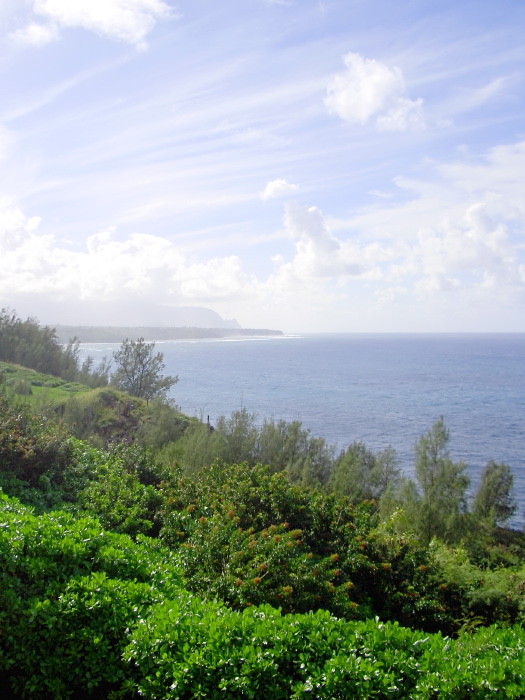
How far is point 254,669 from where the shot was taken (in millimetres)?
4062

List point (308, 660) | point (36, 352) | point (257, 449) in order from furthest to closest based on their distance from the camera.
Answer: point (36, 352) < point (257, 449) < point (308, 660)

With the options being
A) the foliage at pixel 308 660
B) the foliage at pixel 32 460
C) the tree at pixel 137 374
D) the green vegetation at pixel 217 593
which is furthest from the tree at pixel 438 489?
the tree at pixel 137 374

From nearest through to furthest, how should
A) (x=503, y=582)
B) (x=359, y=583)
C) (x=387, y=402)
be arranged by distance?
(x=359, y=583)
(x=503, y=582)
(x=387, y=402)

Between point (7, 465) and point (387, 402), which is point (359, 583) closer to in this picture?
point (7, 465)

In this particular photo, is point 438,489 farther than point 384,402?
No

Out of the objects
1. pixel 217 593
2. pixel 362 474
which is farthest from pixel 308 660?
pixel 362 474

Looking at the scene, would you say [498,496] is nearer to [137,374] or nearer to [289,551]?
[289,551]

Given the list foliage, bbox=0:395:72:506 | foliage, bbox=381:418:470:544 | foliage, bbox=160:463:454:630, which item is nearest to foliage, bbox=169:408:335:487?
foliage, bbox=381:418:470:544

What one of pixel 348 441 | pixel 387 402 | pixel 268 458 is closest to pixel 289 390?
pixel 387 402

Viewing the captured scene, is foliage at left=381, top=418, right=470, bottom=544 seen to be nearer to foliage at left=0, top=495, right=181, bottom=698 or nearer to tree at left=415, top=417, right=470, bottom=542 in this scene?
tree at left=415, top=417, right=470, bottom=542

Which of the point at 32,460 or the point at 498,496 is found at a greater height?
the point at 32,460

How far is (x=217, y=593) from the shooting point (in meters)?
6.42

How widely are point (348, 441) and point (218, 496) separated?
124 ft

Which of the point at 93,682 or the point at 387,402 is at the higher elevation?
the point at 93,682
